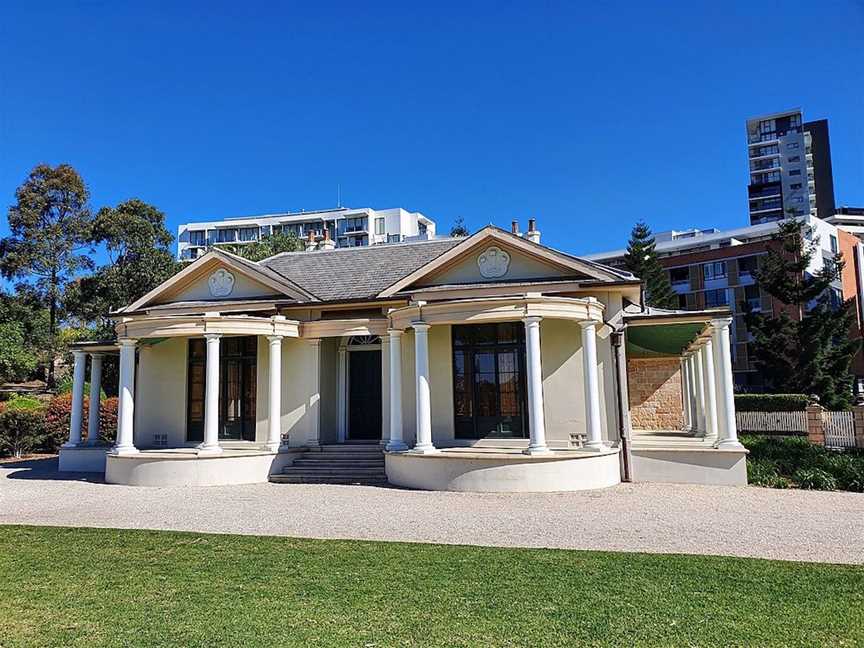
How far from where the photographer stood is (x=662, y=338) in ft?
58.7

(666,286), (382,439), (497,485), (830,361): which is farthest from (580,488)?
(666,286)

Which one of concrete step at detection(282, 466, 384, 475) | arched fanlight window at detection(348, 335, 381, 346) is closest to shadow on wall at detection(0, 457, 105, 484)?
concrete step at detection(282, 466, 384, 475)

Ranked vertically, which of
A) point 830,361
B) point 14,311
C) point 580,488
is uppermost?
point 14,311

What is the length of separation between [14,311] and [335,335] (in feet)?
99.3

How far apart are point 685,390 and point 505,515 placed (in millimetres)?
15055

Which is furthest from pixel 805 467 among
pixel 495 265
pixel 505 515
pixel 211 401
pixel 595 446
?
pixel 211 401

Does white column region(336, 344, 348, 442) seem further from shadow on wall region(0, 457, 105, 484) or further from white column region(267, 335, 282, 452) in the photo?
shadow on wall region(0, 457, 105, 484)

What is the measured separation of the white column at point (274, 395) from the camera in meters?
15.9

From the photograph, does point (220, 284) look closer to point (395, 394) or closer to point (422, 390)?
point (395, 394)

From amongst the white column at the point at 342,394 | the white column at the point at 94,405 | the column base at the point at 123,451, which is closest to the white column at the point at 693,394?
the white column at the point at 342,394

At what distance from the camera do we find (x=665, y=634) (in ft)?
16.3

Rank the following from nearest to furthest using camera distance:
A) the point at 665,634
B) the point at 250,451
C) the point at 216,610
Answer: the point at 665,634 → the point at 216,610 → the point at 250,451

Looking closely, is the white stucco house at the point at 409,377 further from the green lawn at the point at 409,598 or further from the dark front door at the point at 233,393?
the green lawn at the point at 409,598

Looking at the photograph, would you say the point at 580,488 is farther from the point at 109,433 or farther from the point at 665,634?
the point at 109,433
